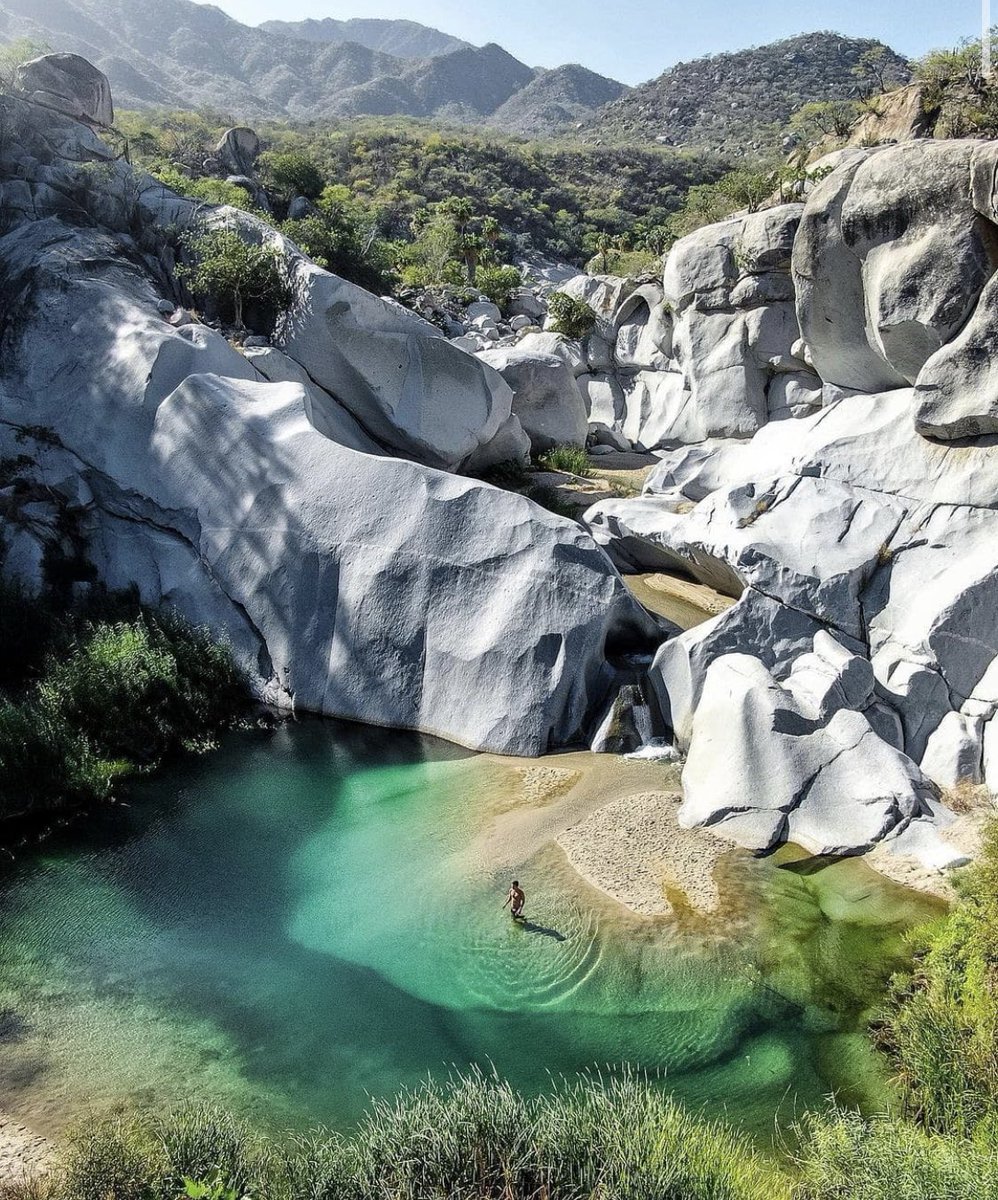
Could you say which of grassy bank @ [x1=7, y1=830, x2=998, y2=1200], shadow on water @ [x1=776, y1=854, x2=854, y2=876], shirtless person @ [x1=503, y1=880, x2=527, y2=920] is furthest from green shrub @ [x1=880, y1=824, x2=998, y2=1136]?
shirtless person @ [x1=503, y1=880, x2=527, y2=920]

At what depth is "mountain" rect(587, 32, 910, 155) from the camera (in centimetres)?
10362

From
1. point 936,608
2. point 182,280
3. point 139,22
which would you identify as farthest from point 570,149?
point 139,22

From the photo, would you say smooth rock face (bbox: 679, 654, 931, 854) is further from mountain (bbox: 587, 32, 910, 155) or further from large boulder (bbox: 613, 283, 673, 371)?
mountain (bbox: 587, 32, 910, 155)

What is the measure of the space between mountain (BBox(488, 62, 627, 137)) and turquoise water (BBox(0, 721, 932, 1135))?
172301mm

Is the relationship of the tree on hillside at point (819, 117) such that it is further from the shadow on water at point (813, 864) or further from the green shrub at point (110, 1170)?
the green shrub at point (110, 1170)

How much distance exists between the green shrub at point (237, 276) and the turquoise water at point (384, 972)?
652 inches

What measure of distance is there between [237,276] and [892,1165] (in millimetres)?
24918

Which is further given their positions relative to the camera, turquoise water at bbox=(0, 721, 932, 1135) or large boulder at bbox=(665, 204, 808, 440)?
large boulder at bbox=(665, 204, 808, 440)

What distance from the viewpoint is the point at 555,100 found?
187 metres

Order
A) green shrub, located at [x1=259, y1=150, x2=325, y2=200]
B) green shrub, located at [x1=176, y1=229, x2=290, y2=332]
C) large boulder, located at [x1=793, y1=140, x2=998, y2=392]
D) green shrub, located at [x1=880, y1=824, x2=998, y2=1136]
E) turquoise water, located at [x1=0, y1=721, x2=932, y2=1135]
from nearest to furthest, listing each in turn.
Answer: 1. green shrub, located at [x1=880, y1=824, x2=998, y2=1136]
2. turquoise water, located at [x1=0, y1=721, x2=932, y2=1135]
3. large boulder, located at [x1=793, y1=140, x2=998, y2=392]
4. green shrub, located at [x1=176, y1=229, x2=290, y2=332]
5. green shrub, located at [x1=259, y1=150, x2=325, y2=200]

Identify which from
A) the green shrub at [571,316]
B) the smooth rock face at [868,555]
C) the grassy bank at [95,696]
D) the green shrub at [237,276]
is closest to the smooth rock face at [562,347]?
the green shrub at [571,316]

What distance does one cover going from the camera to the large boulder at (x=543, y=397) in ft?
107

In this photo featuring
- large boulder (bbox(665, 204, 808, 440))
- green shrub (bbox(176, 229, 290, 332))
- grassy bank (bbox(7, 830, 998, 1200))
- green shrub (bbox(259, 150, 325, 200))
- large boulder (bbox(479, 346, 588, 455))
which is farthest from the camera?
green shrub (bbox(259, 150, 325, 200))

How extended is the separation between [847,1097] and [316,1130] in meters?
5.12
